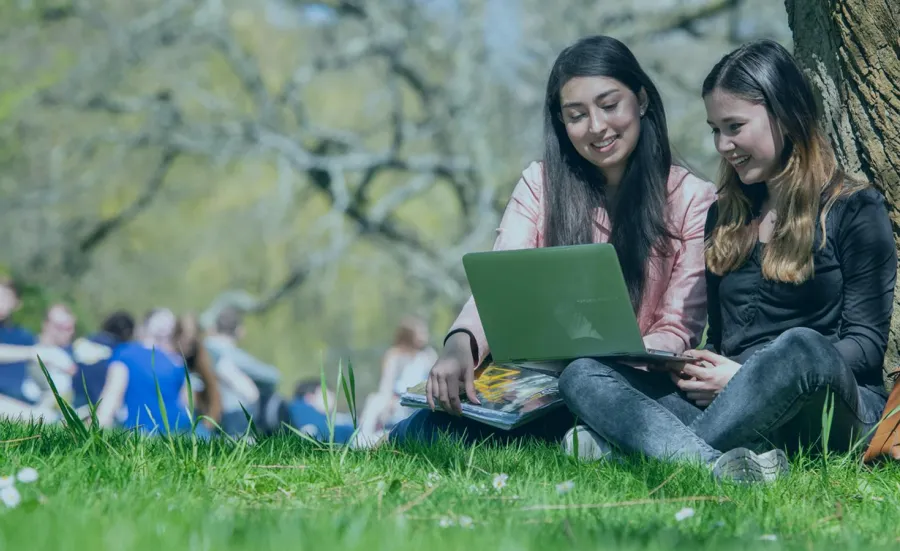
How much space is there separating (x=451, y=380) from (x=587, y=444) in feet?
1.74

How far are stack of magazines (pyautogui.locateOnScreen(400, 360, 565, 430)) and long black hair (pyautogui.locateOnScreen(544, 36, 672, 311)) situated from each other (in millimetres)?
456

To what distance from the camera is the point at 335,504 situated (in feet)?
9.04

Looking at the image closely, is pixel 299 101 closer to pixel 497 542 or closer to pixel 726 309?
pixel 726 309

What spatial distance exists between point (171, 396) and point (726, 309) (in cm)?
520

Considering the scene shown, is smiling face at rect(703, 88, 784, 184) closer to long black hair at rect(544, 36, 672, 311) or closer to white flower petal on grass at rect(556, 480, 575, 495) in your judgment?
long black hair at rect(544, 36, 672, 311)

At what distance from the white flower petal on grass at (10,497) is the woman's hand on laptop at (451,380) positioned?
1675mm

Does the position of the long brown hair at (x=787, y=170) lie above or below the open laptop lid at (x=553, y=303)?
above

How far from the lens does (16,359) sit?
29.9 ft

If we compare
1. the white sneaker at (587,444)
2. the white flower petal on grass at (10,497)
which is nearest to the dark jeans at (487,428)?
the white sneaker at (587,444)

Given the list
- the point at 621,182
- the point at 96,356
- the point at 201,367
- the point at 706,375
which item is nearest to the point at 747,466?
the point at 706,375

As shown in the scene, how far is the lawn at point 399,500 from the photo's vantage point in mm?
2221

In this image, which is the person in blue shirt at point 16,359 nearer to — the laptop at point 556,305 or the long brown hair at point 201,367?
the long brown hair at point 201,367

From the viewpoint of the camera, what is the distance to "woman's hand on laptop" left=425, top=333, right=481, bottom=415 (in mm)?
3928

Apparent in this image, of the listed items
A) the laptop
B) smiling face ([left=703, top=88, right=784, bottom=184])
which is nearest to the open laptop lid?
the laptop
